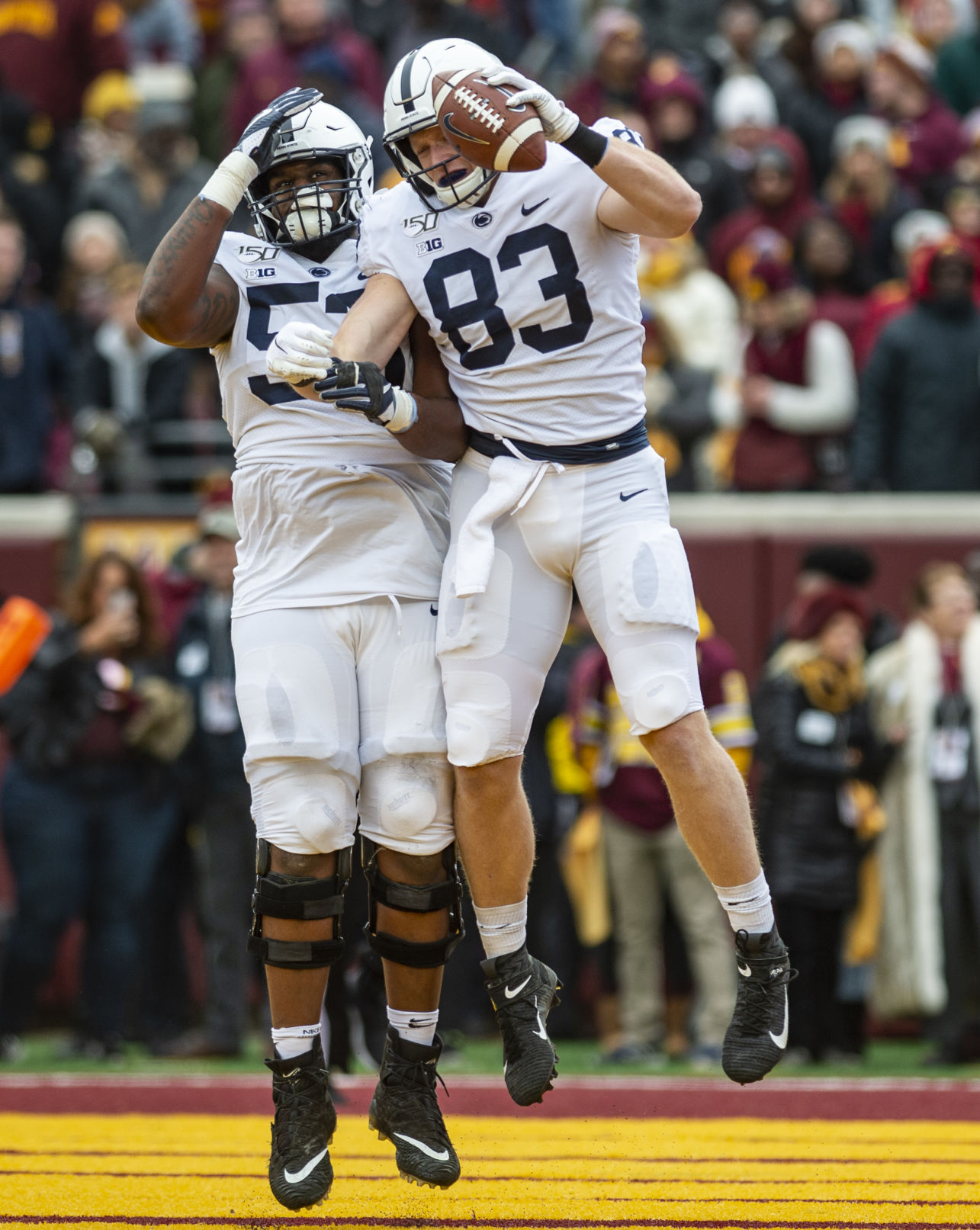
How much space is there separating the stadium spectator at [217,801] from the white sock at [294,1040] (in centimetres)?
356

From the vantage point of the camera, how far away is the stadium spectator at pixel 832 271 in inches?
407

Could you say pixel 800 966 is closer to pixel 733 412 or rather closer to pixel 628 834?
pixel 628 834

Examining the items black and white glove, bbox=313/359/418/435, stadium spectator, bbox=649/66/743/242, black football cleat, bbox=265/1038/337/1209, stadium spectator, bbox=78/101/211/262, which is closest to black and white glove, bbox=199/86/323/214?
black and white glove, bbox=313/359/418/435

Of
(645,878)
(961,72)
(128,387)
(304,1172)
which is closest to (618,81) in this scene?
(961,72)

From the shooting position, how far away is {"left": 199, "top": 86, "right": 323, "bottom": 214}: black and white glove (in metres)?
4.77

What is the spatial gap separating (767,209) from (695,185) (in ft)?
1.53

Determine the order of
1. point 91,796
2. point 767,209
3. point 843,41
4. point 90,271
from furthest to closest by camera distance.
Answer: point 843,41, point 767,209, point 90,271, point 91,796

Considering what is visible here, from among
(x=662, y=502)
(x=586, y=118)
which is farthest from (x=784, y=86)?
(x=662, y=502)

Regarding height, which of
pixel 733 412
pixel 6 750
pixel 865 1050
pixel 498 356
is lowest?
pixel 865 1050

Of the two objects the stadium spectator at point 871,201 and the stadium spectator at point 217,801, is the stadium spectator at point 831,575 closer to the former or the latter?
the stadium spectator at point 217,801

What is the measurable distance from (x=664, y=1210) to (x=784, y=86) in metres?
9.11

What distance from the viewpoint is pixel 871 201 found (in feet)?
36.0

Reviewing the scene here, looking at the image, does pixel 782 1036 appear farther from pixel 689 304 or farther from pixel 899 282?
pixel 899 282

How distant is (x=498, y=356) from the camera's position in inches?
186
